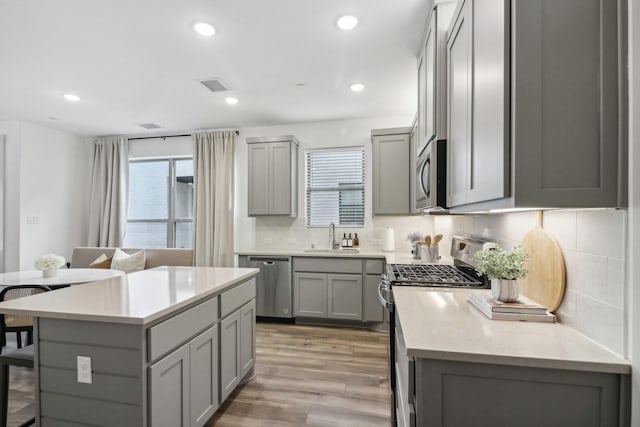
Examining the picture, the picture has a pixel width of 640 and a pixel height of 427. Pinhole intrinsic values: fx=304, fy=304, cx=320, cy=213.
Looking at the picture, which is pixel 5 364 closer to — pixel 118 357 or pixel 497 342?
pixel 118 357

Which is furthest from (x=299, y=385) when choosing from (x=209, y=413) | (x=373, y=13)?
(x=373, y=13)

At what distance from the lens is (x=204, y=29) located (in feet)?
7.17

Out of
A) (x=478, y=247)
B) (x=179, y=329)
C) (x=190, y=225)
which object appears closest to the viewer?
(x=179, y=329)

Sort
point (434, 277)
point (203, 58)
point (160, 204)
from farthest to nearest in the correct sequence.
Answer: point (160, 204), point (203, 58), point (434, 277)

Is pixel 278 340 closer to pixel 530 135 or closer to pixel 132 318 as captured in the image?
pixel 132 318

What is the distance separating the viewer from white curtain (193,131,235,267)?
441 centimetres

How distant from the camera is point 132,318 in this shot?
1294mm

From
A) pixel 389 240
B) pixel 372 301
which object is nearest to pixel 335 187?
pixel 389 240

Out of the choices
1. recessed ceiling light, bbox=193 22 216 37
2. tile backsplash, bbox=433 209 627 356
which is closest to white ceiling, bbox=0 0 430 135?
recessed ceiling light, bbox=193 22 216 37

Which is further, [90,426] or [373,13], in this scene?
[373,13]

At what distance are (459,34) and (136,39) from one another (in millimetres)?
2280

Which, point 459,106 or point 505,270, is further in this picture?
point 459,106

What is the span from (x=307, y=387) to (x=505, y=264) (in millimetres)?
1795

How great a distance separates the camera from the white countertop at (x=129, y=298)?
1353 millimetres
